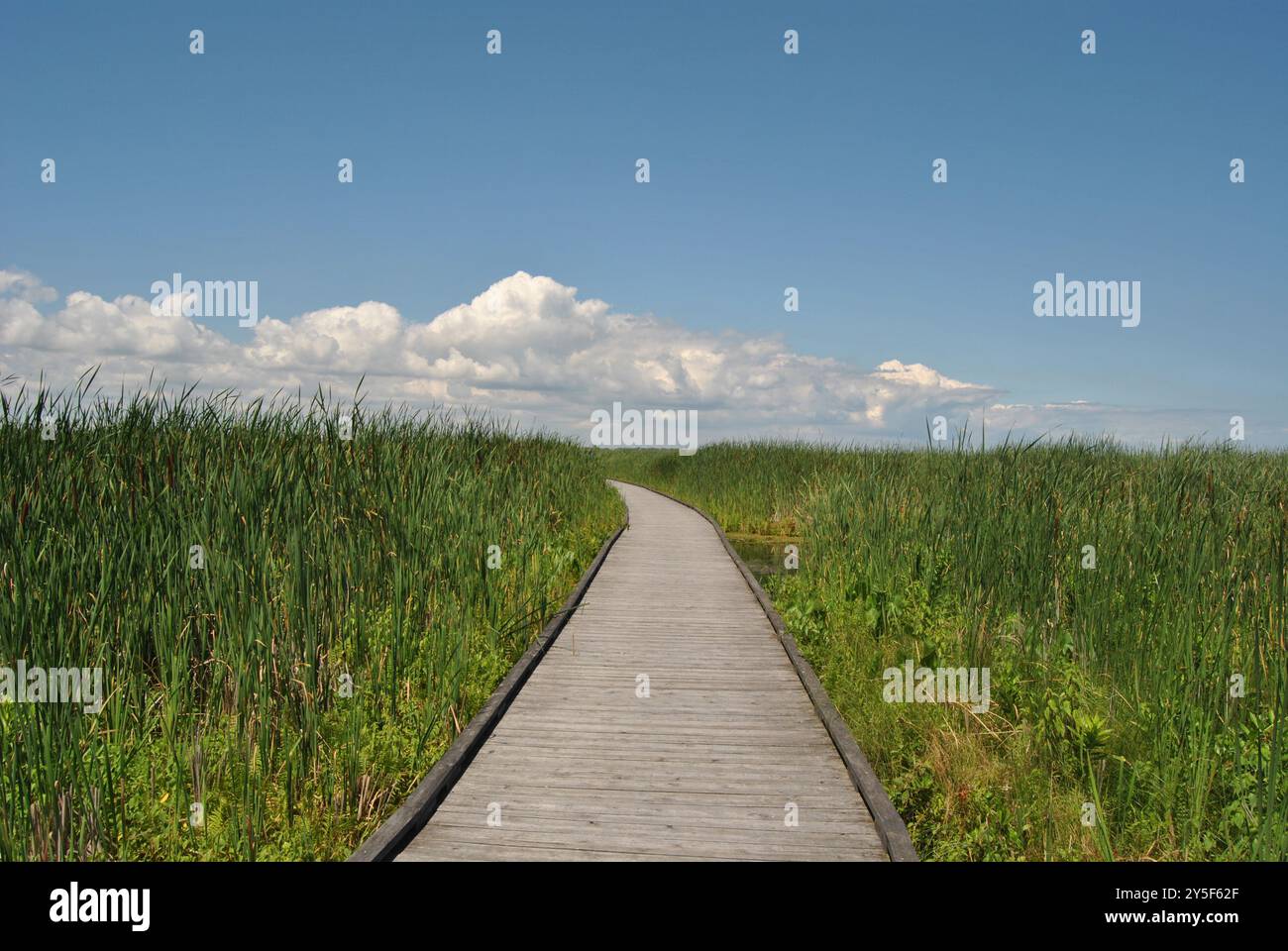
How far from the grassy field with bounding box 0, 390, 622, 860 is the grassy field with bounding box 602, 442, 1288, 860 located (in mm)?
3260

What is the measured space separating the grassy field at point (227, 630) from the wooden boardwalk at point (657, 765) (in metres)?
0.54

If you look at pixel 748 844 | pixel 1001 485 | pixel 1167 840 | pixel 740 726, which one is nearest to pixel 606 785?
pixel 748 844

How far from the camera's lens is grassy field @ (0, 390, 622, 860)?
389cm

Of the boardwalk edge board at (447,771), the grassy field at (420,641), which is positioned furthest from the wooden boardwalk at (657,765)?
the grassy field at (420,641)

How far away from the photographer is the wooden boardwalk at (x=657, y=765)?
3971 millimetres

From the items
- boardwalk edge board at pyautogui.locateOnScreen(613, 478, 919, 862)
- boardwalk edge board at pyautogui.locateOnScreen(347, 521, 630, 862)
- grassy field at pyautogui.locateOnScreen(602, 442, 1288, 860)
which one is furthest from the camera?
grassy field at pyautogui.locateOnScreen(602, 442, 1288, 860)

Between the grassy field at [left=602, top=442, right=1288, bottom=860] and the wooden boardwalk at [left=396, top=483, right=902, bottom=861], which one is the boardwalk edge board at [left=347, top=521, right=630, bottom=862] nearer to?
the wooden boardwalk at [left=396, top=483, right=902, bottom=861]

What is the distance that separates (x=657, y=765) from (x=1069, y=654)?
3434 millimetres

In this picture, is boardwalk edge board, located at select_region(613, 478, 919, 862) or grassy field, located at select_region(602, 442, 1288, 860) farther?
grassy field, located at select_region(602, 442, 1288, 860)

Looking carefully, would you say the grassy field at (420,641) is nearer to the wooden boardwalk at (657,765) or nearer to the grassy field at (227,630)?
the grassy field at (227,630)

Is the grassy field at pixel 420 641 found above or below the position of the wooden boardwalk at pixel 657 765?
above

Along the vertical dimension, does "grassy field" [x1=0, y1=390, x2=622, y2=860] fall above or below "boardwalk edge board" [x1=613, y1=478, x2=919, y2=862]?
above

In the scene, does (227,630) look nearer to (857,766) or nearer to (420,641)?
(420,641)

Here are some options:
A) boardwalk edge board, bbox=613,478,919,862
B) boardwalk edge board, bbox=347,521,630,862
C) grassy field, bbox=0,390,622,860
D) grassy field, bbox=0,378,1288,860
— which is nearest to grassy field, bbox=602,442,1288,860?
grassy field, bbox=0,378,1288,860
